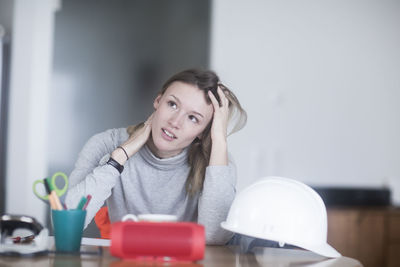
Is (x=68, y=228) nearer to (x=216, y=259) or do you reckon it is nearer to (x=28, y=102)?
(x=216, y=259)

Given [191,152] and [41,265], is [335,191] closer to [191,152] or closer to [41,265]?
[191,152]

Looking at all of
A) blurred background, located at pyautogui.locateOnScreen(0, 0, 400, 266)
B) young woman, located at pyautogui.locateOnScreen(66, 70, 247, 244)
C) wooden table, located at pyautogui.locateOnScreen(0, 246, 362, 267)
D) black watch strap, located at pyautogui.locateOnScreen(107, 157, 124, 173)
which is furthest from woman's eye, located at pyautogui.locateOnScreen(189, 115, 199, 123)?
blurred background, located at pyautogui.locateOnScreen(0, 0, 400, 266)

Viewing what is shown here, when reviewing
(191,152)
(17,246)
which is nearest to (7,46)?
(191,152)

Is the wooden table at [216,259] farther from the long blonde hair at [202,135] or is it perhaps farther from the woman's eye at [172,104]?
the woman's eye at [172,104]

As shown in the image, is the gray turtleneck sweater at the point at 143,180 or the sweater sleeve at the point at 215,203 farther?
the gray turtleneck sweater at the point at 143,180

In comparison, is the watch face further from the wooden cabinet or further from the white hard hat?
the wooden cabinet

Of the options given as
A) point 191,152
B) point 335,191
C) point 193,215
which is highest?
point 191,152

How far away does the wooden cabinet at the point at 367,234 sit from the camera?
107 inches

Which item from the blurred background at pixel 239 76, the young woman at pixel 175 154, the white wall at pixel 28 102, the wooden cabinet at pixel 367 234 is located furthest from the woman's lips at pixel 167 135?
the wooden cabinet at pixel 367 234

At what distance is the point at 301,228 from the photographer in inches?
36.2

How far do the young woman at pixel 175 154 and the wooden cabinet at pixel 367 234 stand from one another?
1.72m

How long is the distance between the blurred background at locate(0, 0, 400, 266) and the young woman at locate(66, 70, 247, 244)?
82cm

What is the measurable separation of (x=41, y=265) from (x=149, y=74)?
1.93m

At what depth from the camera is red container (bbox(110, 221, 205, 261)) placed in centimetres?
81
